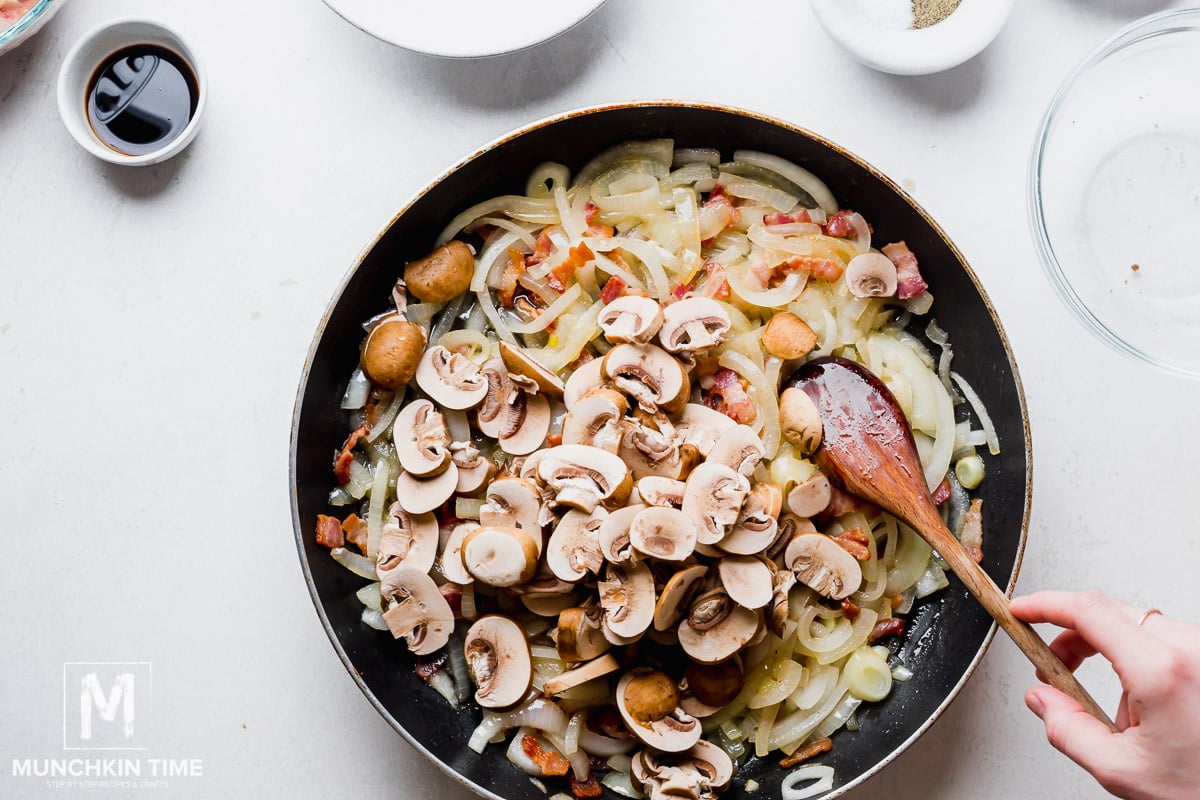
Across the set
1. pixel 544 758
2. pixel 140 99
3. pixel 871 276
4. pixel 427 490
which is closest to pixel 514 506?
pixel 427 490

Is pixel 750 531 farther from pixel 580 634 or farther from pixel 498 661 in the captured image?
pixel 498 661

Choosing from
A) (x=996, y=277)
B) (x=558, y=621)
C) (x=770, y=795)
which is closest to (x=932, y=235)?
(x=996, y=277)

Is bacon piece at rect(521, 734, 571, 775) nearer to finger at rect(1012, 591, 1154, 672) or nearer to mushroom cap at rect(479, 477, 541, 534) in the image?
mushroom cap at rect(479, 477, 541, 534)

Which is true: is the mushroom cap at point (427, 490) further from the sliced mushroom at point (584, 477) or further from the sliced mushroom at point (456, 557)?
the sliced mushroom at point (584, 477)

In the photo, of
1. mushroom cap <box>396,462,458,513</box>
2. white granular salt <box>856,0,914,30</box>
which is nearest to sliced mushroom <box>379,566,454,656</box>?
mushroom cap <box>396,462,458,513</box>

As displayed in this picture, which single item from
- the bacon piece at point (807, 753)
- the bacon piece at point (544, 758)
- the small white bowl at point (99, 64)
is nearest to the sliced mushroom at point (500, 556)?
the bacon piece at point (544, 758)

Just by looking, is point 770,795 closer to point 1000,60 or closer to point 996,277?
point 996,277
